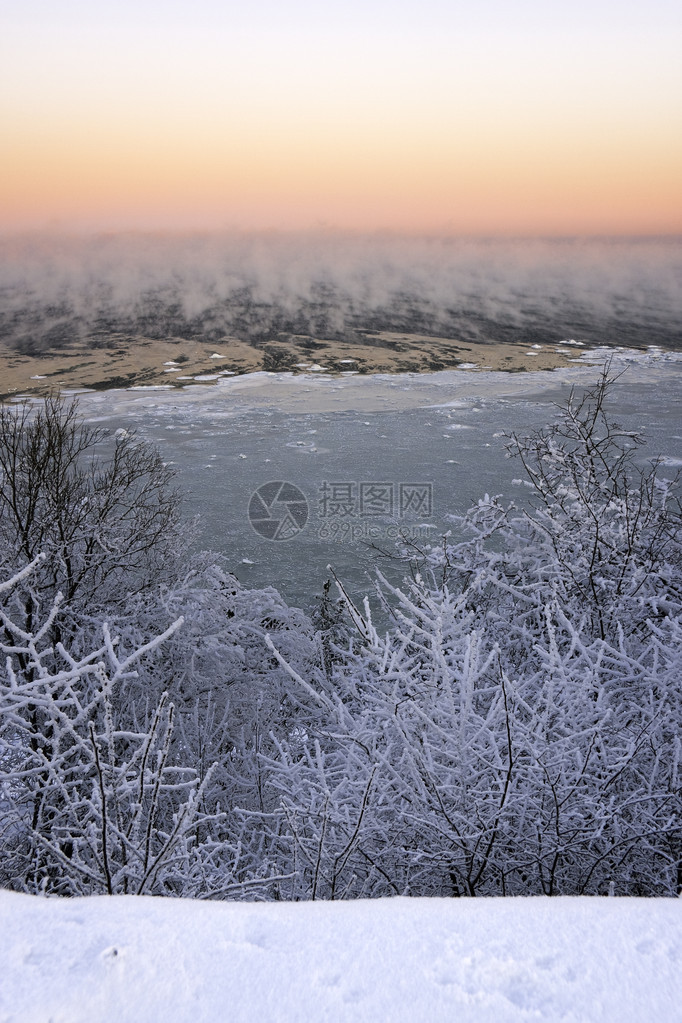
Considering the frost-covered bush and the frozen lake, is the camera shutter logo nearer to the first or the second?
the frozen lake

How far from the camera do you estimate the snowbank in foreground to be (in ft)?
4.13

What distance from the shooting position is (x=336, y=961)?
138 centimetres

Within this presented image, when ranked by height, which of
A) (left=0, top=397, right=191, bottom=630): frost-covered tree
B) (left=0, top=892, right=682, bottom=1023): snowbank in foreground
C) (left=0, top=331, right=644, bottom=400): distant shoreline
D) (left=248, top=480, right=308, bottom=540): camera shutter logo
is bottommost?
(left=248, top=480, right=308, bottom=540): camera shutter logo

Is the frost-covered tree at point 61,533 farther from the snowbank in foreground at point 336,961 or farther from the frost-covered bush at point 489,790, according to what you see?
the snowbank in foreground at point 336,961

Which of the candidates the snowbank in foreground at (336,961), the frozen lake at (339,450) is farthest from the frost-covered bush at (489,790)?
the frozen lake at (339,450)

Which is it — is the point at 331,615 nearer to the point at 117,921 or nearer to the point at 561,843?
the point at 561,843

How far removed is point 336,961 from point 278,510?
19.4 metres

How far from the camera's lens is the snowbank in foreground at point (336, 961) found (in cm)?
126

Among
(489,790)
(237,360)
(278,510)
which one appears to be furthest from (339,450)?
(237,360)

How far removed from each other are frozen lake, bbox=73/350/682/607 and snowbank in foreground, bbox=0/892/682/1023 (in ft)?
29.2

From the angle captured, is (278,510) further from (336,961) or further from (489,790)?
(336,961)

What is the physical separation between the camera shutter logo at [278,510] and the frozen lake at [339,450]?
0.06 m

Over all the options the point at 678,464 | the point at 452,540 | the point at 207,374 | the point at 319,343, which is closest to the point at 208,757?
the point at 452,540

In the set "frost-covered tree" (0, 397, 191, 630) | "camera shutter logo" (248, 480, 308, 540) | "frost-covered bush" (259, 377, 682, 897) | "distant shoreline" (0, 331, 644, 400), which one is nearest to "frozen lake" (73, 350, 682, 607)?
"camera shutter logo" (248, 480, 308, 540)
